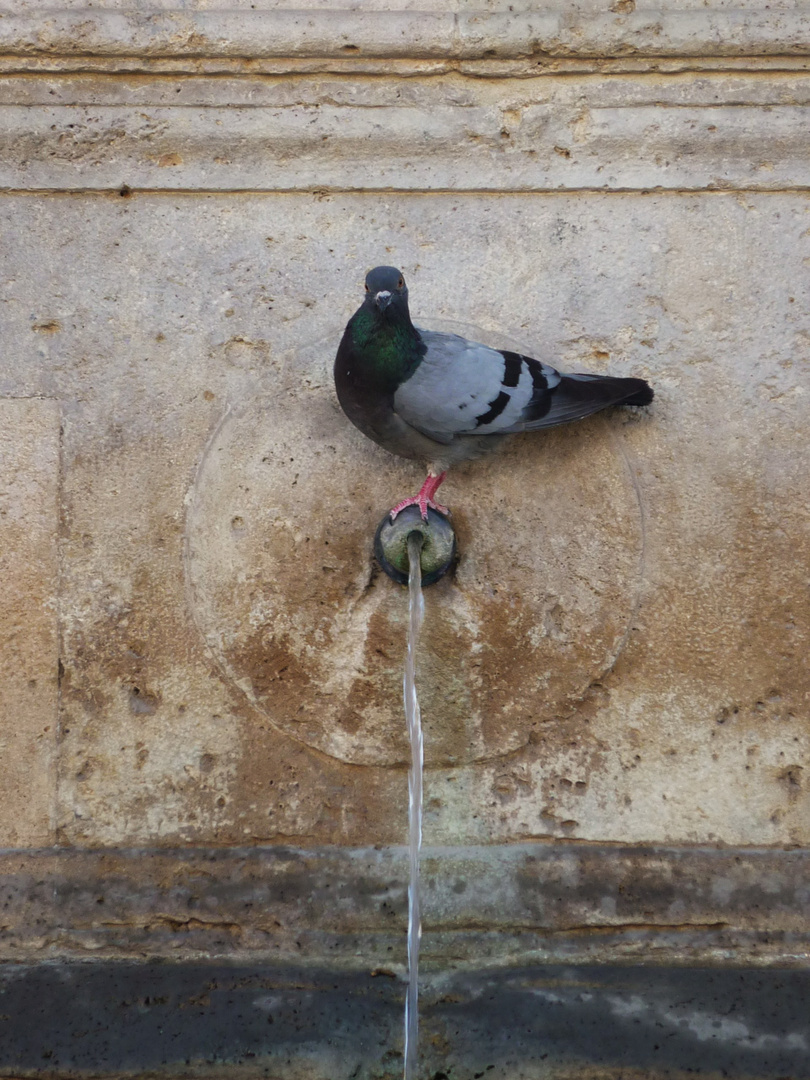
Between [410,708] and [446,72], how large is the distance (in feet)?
4.43

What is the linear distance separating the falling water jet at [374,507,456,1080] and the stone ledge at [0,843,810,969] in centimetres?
6

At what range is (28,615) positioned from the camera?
6.37 ft

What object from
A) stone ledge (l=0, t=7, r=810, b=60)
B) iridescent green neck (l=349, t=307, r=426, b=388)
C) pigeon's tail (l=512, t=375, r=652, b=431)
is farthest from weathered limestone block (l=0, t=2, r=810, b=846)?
iridescent green neck (l=349, t=307, r=426, b=388)

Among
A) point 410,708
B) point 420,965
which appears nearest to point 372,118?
point 410,708

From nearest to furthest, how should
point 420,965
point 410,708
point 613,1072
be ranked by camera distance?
point 613,1072, point 420,965, point 410,708

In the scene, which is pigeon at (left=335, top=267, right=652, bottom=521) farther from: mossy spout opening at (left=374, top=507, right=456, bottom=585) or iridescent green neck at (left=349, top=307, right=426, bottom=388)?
mossy spout opening at (left=374, top=507, right=456, bottom=585)

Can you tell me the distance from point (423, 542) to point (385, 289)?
1.66ft

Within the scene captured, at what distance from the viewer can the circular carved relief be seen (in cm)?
193

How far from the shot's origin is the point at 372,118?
197 cm

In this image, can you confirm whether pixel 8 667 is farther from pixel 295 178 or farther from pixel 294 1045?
pixel 295 178

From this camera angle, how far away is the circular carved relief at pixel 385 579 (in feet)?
6.34

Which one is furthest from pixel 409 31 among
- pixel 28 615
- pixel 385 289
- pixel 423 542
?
pixel 28 615

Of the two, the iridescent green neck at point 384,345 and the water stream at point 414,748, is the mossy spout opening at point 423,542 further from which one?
the iridescent green neck at point 384,345

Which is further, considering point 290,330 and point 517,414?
point 290,330
